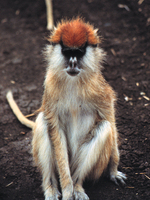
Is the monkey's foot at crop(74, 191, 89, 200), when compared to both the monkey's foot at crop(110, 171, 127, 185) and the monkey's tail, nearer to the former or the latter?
the monkey's foot at crop(110, 171, 127, 185)

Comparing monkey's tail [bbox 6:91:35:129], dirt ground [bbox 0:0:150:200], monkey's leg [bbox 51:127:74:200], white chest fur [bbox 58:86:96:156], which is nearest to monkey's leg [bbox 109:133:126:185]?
dirt ground [bbox 0:0:150:200]

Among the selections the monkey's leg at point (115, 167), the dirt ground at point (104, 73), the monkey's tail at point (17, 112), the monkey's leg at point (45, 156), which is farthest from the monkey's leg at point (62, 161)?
the monkey's tail at point (17, 112)

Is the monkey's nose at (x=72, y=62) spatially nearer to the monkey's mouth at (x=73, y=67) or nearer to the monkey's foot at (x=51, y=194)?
the monkey's mouth at (x=73, y=67)

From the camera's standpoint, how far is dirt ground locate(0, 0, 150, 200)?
400cm

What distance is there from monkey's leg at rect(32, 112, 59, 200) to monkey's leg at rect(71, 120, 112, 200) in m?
0.32

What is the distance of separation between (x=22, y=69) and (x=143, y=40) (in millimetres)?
3147

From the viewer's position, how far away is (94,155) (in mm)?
3504

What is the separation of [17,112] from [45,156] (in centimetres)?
191

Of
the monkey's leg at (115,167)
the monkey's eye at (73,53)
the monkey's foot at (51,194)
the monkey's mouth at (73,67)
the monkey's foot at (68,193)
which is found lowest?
the monkey's foot at (51,194)

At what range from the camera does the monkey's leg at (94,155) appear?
3502 mm

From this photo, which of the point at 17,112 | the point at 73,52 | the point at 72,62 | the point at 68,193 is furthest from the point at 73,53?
the point at 17,112

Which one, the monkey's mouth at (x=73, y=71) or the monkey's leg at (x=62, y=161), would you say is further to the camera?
the monkey's leg at (x=62, y=161)

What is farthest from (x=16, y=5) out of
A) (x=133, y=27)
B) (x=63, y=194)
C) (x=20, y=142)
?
(x=63, y=194)

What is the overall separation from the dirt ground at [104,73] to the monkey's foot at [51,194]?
261 mm
